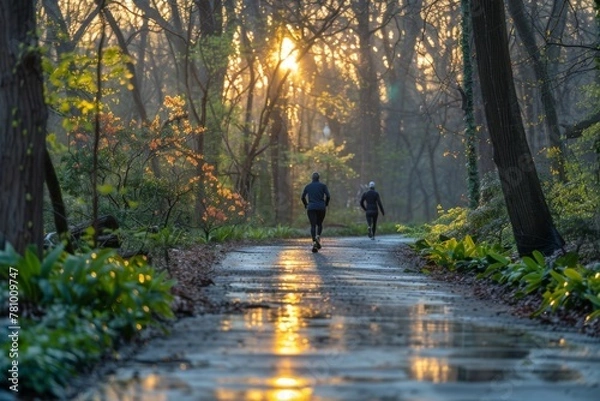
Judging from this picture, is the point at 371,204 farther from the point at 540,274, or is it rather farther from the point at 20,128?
the point at 20,128

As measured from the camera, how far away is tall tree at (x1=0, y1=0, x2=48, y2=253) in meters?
12.2

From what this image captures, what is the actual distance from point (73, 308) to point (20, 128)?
9.54 ft

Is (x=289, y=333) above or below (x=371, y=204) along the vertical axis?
below

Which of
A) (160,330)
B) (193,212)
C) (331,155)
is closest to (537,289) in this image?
(160,330)

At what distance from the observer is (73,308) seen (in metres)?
10.2

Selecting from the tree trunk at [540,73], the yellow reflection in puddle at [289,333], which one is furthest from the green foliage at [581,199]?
the yellow reflection in puddle at [289,333]

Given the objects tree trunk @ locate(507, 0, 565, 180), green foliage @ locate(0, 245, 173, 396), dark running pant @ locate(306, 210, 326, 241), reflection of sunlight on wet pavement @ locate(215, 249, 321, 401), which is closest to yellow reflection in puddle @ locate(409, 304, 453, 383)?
reflection of sunlight on wet pavement @ locate(215, 249, 321, 401)

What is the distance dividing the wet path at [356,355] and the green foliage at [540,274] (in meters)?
0.79

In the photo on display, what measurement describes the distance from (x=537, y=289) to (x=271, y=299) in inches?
145

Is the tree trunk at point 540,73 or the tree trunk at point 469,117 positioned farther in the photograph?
the tree trunk at point 469,117

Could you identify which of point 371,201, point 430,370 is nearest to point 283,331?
point 430,370

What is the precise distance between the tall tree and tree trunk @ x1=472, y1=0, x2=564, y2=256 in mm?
9908

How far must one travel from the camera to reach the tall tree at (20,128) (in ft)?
40.0

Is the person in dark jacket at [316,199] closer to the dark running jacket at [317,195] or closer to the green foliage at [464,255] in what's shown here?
the dark running jacket at [317,195]
